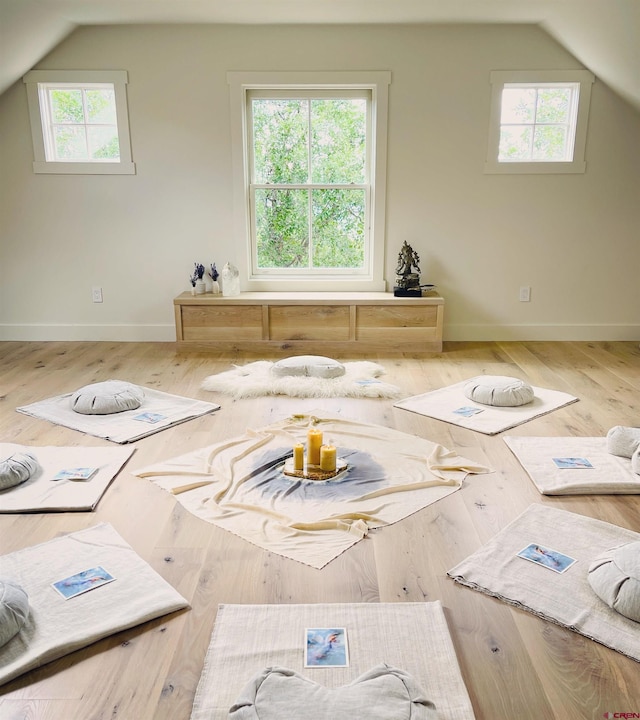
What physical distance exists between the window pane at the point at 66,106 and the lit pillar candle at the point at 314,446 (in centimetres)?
367

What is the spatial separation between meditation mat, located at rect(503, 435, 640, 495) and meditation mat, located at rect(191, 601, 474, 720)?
3.41 ft

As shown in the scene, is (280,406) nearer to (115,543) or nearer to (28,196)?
(115,543)

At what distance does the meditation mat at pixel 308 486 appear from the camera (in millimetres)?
2211

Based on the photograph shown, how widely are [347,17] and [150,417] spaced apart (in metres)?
3.21

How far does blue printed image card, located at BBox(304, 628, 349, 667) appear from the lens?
1562mm

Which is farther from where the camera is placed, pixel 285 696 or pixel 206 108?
pixel 206 108

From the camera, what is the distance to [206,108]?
4.77 m

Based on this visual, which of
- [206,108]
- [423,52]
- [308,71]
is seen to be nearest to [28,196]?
[206,108]

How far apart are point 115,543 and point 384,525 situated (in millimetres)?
964

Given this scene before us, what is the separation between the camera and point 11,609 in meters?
1.62

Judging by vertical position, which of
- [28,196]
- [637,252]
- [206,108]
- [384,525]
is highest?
[206,108]

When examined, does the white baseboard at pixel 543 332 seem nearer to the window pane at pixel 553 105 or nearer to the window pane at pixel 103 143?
the window pane at pixel 553 105


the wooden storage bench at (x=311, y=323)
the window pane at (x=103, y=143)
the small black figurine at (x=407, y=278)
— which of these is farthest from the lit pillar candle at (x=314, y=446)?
the window pane at (x=103, y=143)

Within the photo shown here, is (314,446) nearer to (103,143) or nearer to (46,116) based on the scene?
(103,143)
